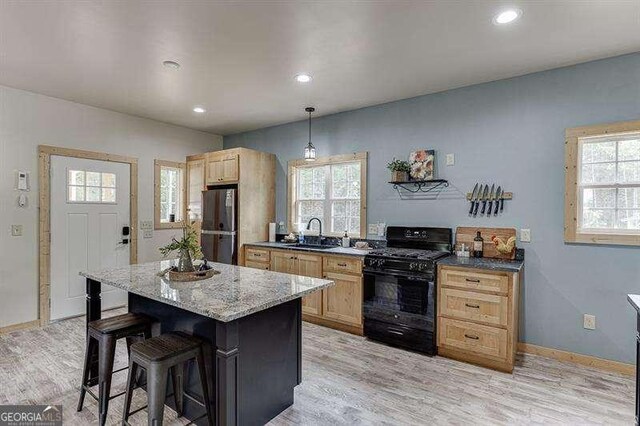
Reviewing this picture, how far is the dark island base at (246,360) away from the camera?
1.71 meters

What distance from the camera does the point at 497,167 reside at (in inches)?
134

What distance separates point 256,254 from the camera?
4.58 metres

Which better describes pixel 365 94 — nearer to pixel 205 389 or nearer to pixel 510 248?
pixel 510 248

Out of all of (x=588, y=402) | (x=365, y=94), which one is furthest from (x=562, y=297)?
(x=365, y=94)

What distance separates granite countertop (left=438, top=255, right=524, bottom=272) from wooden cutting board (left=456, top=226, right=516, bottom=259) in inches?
4.3

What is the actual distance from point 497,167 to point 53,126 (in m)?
5.04

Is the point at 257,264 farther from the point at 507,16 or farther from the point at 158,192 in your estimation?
the point at 507,16

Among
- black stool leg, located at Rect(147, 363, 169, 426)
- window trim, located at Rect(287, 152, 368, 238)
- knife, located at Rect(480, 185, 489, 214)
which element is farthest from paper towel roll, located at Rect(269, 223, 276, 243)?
black stool leg, located at Rect(147, 363, 169, 426)

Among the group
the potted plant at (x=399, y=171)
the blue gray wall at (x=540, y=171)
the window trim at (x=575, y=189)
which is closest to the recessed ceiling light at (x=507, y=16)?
the blue gray wall at (x=540, y=171)

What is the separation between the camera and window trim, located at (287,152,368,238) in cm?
429

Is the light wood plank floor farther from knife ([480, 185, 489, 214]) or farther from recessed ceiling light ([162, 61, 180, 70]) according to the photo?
recessed ceiling light ([162, 61, 180, 70])

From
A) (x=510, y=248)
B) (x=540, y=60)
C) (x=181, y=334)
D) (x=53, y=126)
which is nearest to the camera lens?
(x=181, y=334)

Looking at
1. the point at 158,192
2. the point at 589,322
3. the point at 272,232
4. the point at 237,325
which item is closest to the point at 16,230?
the point at 158,192

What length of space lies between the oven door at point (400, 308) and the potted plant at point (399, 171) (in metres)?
1.14
